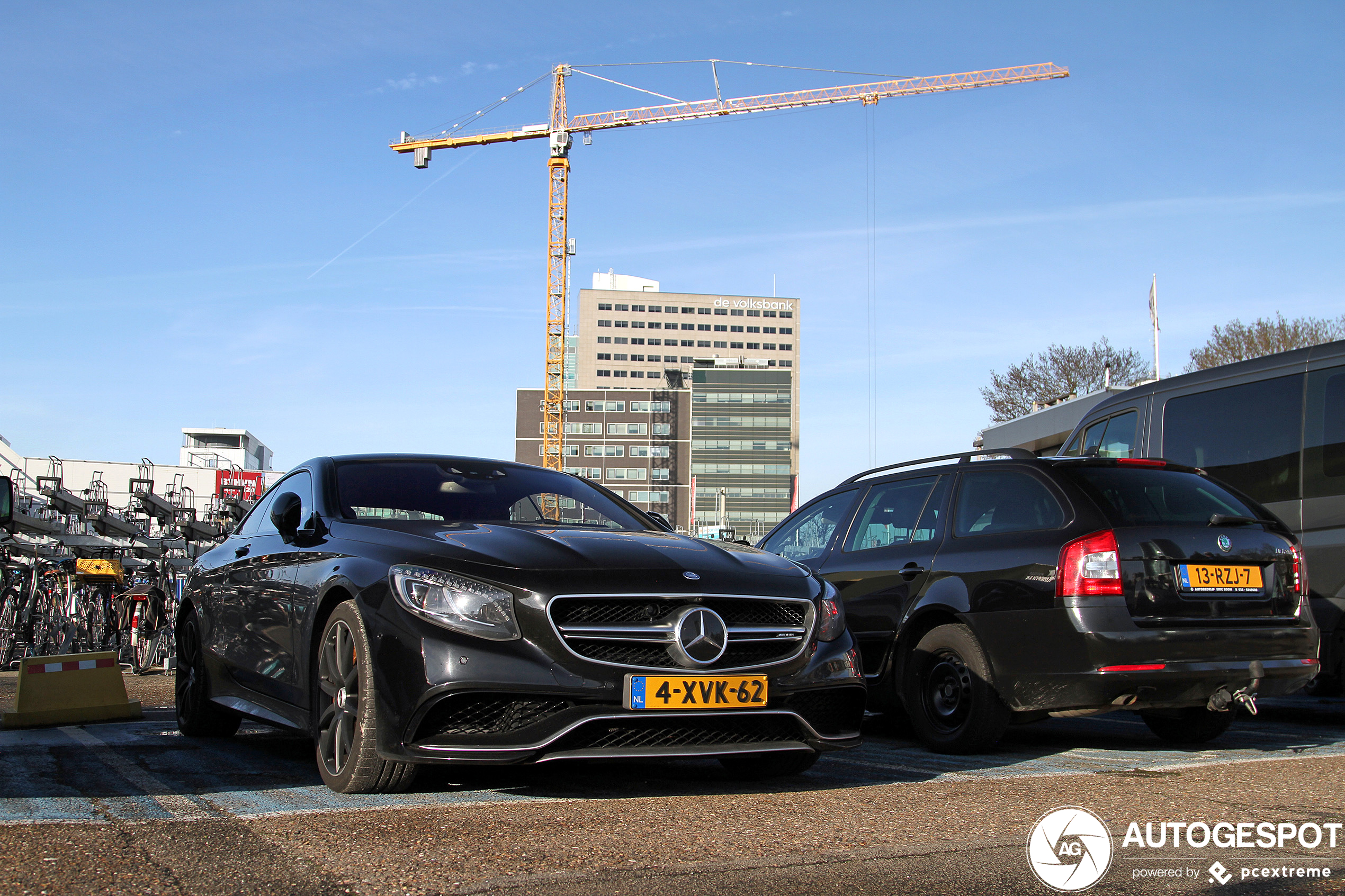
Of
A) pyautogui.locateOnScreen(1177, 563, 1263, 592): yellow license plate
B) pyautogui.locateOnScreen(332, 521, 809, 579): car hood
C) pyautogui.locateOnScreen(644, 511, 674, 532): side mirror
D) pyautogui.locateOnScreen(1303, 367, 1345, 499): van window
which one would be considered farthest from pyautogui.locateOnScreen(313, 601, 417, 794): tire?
pyautogui.locateOnScreen(1303, 367, 1345, 499): van window

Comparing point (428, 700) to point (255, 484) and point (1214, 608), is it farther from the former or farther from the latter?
point (255, 484)

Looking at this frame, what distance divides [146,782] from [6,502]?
2843 millimetres

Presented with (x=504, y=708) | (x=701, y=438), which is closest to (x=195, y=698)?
(x=504, y=708)

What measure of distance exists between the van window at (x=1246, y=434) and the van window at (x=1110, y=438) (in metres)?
0.40

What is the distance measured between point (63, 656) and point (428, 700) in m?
4.74

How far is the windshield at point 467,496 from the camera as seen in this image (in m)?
5.41

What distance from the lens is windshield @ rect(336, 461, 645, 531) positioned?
5.41 meters

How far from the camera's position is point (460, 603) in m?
4.12

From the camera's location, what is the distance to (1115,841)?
3.74 m

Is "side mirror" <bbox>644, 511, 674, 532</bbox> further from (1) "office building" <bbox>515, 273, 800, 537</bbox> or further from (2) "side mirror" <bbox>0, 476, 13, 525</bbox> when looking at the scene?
(1) "office building" <bbox>515, 273, 800, 537</bbox>

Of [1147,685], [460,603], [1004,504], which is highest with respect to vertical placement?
[1004,504]

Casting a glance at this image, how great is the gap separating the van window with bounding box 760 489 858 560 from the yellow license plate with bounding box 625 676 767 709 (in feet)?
10.9

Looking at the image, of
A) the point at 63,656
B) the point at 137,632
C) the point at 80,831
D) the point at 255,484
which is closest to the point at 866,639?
the point at 80,831

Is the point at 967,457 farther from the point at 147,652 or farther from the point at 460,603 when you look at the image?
the point at 147,652
